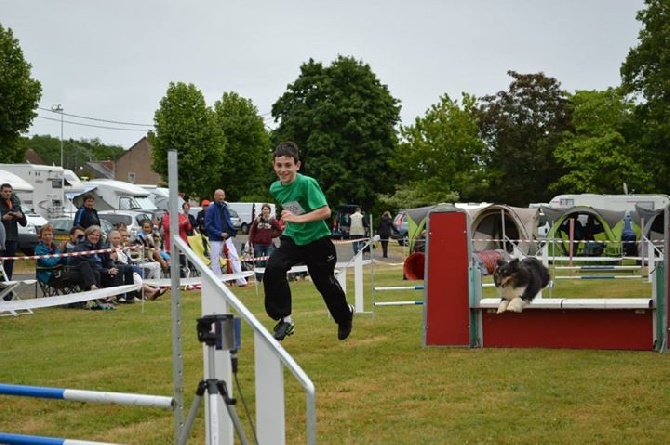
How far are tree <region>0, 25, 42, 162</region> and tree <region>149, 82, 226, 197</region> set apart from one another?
88.1 ft

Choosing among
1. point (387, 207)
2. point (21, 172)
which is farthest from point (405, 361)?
point (387, 207)

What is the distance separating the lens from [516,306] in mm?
10266

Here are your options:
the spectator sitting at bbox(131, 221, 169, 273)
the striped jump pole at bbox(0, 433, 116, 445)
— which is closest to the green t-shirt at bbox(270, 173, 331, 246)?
the striped jump pole at bbox(0, 433, 116, 445)

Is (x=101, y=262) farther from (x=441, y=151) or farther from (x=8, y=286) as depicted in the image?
(x=441, y=151)

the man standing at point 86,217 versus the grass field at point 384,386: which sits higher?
the man standing at point 86,217

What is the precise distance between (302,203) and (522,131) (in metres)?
57.9

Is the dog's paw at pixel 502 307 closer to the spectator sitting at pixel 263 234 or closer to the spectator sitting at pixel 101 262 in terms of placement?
the spectator sitting at pixel 101 262

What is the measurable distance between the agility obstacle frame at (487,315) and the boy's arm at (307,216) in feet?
6.55

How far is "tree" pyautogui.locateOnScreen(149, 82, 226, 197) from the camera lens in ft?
228

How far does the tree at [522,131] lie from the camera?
6500 cm

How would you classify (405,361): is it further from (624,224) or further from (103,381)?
(624,224)

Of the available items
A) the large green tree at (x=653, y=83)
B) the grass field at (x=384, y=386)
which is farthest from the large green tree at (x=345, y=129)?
the grass field at (x=384, y=386)

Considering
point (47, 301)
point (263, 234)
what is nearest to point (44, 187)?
point (263, 234)

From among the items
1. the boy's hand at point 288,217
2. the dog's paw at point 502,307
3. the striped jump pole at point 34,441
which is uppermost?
the boy's hand at point 288,217
